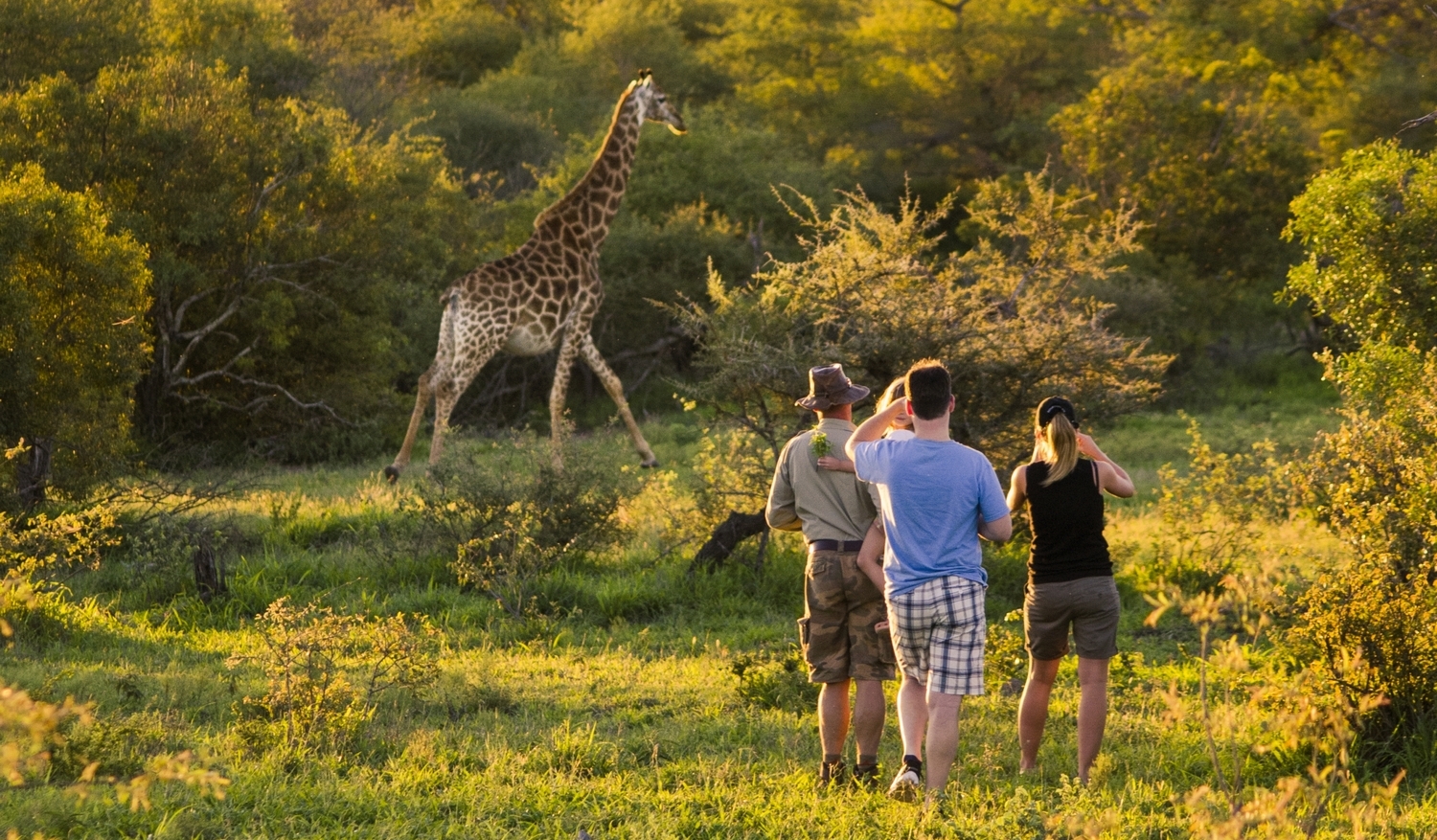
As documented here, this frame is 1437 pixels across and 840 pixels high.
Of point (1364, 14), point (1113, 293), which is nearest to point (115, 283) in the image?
point (1113, 293)

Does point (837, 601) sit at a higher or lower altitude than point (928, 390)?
lower

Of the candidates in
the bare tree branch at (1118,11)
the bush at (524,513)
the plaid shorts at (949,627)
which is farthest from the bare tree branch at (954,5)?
the plaid shorts at (949,627)

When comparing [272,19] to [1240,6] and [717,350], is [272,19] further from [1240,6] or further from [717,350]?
[1240,6]

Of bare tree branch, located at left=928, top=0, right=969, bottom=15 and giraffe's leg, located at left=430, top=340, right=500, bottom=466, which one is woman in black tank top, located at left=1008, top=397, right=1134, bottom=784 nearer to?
giraffe's leg, located at left=430, top=340, right=500, bottom=466

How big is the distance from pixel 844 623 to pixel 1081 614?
37.6 inches

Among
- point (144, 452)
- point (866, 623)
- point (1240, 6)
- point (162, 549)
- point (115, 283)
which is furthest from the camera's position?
point (1240, 6)

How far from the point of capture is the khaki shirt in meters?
5.96

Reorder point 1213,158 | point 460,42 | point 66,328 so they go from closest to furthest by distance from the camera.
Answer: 1. point 66,328
2. point 1213,158
3. point 460,42

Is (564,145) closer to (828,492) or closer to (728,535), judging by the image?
(728,535)

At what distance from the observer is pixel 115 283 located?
39.1ft

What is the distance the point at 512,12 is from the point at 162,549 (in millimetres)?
34414

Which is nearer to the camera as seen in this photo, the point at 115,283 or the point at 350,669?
the point at 350,669

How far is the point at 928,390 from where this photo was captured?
5492mm

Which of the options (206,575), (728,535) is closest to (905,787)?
Answer: (728,535)
